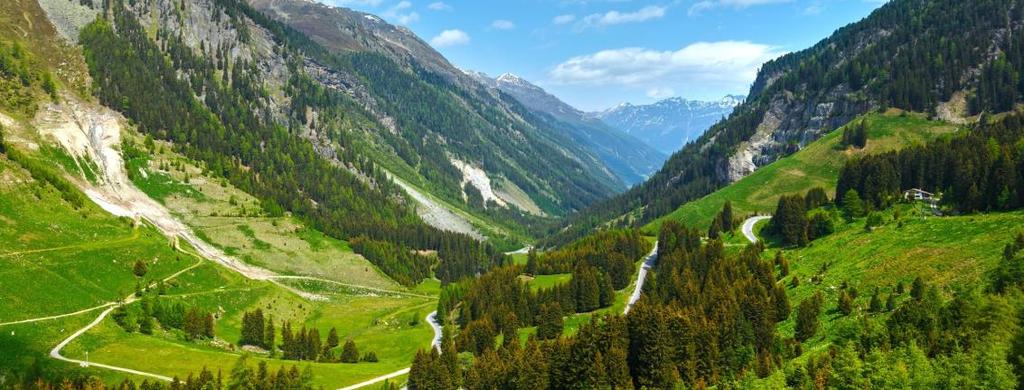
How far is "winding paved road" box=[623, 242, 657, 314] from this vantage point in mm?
122887

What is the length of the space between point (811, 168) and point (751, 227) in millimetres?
48536

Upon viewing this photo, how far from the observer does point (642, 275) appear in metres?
141

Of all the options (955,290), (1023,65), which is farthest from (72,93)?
(1023,65)

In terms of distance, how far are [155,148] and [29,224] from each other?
76.5 meters

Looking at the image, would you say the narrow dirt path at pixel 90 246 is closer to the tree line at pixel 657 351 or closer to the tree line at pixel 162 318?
the tree line at pixel 162 318

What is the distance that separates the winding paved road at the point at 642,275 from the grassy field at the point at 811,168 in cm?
3001

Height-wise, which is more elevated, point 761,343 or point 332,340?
point 761,343

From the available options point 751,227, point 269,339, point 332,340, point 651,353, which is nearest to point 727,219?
point 751,227

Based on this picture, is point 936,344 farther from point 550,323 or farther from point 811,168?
point 811,168

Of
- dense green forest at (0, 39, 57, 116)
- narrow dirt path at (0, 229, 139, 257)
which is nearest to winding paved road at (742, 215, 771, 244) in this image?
narrow dirt path at (0, 229, 139, 257)

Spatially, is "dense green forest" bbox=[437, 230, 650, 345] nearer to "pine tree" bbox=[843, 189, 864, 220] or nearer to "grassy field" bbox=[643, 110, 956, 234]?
"grassy field" bbox=[643, 110, 956, 234]

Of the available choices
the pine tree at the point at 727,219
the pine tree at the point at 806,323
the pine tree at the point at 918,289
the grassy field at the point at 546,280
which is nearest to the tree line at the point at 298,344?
the grassy field at the point at 546,280

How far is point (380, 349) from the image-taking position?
122m

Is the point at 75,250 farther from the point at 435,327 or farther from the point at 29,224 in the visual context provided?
the point at 435,327
